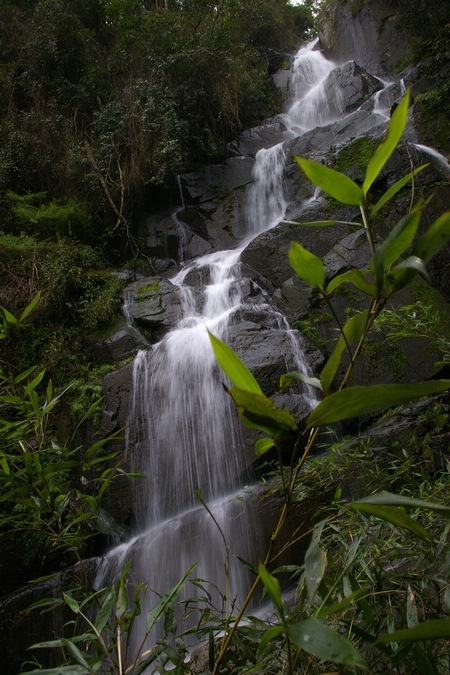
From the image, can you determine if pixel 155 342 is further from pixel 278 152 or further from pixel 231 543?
pixel 278 152

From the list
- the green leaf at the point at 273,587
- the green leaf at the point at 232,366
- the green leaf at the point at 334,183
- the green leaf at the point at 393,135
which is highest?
the green leaf at the point at 393,135

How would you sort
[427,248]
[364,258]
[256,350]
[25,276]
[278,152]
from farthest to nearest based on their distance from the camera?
[278,152] < [25,276] < [364,258] < [256,350] < [427,248]

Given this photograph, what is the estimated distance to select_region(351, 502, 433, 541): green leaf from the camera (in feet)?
2.06

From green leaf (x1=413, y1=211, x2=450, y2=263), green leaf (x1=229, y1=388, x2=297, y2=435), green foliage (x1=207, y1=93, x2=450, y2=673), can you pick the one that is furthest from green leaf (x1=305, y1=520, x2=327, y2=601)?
green leaf (x1=413, y1=211, x2=450, y2=263)

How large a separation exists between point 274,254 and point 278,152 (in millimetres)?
4577

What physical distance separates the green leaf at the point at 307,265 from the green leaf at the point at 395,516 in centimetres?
36

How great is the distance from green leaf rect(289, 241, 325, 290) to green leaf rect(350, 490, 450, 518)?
33 centimetres

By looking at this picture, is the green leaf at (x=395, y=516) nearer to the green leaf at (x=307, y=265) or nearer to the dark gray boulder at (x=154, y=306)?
the green leaf at (x=307, y=265)

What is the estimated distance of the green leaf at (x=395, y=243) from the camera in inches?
22.5

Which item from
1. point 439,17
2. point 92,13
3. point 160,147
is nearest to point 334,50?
point 439,17

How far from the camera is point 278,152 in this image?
1104cm

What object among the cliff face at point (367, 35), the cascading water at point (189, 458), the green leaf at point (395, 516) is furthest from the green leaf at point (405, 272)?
the cliff face at point (367, 35)

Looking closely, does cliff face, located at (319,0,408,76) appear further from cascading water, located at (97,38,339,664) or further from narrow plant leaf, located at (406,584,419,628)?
narrow plant leaf, located at (406,584,419,628)

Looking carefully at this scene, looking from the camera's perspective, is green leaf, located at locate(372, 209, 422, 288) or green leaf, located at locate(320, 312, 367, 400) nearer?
green leaf, located at locate(372, 209, 422, 288)
